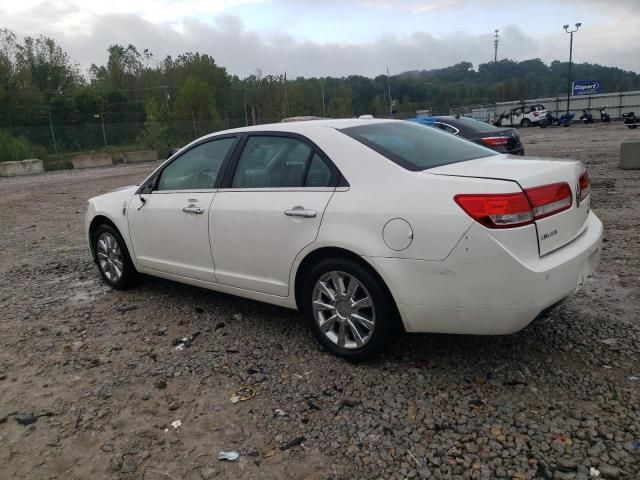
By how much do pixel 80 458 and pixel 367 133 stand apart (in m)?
2.71

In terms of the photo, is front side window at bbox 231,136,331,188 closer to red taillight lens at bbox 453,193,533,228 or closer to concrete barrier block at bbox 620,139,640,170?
red taillight lens at bbox 453,193,533,228

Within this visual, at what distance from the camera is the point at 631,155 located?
1191 centimetres

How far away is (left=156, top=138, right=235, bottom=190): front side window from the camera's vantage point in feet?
14.7

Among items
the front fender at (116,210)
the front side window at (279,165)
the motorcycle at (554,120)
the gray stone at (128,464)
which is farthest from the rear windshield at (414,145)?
the motorcycle at (554,120)

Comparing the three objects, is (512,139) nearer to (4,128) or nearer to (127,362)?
(127,362)

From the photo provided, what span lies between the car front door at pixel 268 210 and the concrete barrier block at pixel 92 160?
2771 cm

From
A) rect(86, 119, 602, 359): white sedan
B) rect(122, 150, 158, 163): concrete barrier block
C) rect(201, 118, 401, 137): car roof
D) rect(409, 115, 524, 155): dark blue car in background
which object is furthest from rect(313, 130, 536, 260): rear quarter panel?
rect(122, 150, 158, 163): concrete barrier block

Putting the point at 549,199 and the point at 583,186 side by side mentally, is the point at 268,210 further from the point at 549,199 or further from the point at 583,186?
the point at 583,186

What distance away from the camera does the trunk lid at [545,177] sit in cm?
307

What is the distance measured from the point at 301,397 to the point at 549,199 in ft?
6.21

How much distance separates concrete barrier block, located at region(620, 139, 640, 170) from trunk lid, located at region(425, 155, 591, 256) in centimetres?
971

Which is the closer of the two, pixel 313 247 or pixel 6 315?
pixel 313 247

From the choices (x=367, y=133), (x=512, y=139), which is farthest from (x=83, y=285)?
(x=512, y=139)

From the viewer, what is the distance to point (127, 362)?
3.93 meters
